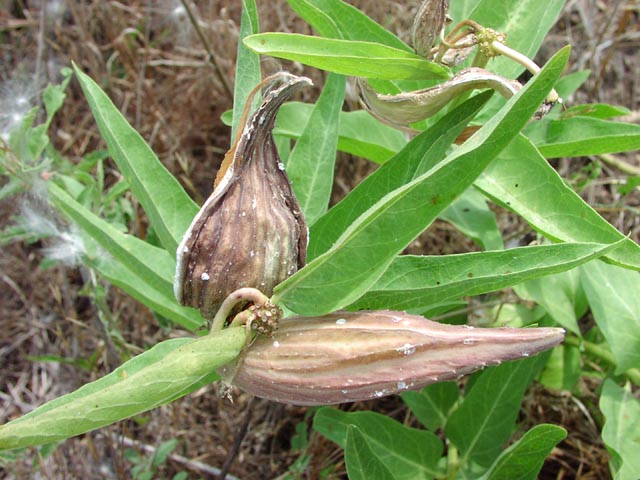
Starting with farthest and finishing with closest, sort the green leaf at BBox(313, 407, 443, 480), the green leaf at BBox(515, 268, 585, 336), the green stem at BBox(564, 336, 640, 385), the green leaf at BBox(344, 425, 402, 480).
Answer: the green stem at BBox(564, 336, 640, 385) → the green leaf at BBox(515, 268, 585, 336) → the green leaf at BBox(313, 407, 443, 480) → the green leaf at BBox(344, 425, 402, 480)

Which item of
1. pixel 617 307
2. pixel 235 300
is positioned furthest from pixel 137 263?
pixel 617 307

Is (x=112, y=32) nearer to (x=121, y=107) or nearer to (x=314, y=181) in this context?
(x=121, y=107)

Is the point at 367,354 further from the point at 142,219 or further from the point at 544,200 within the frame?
the point at 142,219

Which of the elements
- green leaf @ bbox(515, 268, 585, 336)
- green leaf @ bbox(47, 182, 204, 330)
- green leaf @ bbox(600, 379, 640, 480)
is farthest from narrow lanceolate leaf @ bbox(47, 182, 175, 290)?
green leaf @ bbox(600, 379, 640, 480)

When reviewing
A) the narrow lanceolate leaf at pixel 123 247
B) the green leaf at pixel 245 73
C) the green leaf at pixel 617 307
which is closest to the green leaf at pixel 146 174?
the narrow lanceolate leaf at pixel 123 247

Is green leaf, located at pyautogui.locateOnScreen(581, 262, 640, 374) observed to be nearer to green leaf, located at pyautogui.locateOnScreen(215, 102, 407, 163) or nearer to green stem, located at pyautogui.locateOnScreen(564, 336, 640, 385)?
green stem, located at pyautogui.locateOnScreen(564, 336, 640, 385)

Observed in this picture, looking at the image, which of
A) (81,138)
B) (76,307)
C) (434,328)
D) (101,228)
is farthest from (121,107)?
(434,328)

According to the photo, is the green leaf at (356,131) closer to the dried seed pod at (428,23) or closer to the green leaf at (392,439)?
the dried seed pod at (428,23)
